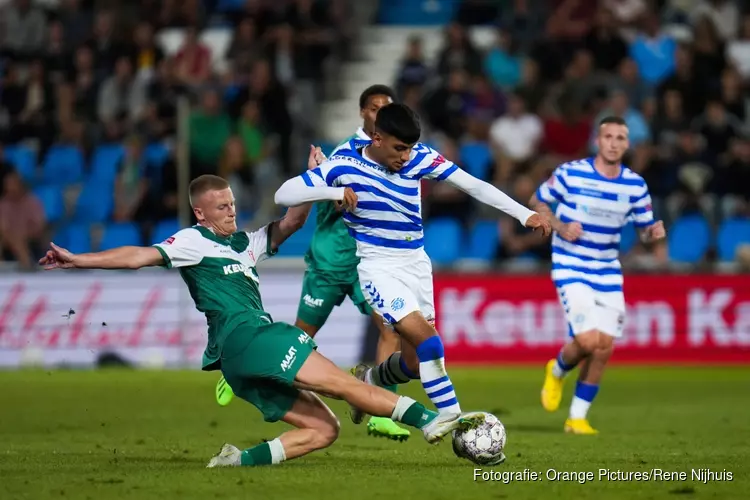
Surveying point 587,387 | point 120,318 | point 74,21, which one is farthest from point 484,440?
point 74,21

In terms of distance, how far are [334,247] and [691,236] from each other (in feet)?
Result: 29.7

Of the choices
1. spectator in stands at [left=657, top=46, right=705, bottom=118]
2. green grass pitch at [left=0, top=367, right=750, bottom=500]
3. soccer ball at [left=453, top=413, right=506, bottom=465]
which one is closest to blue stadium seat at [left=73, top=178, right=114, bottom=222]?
green grass pitch at [left=0, top=367, right=750, bottom=500]

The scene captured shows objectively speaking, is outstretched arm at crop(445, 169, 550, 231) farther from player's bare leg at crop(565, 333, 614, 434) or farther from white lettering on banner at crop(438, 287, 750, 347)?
white lettering on banner at crop(438, 287, 750, 347)

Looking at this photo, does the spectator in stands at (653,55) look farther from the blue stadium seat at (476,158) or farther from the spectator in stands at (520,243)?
the spectator in stands at (520,243)

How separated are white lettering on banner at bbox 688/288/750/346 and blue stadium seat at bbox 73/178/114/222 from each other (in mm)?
8490

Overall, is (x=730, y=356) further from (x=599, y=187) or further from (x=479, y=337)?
(x=599, y=187)

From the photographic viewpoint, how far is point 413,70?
2158cm

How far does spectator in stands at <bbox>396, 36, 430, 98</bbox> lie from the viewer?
848 inches

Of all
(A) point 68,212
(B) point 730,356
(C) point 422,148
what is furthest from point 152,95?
(C) point 422,148

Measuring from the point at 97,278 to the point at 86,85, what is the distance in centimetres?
449

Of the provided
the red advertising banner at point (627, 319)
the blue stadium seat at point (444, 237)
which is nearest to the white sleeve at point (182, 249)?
the red advertising banner at point (627, 319)

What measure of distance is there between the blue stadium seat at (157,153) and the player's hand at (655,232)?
1004 centimetres

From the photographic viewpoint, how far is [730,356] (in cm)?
1861

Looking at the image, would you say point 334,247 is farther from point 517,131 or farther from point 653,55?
point 653,55
